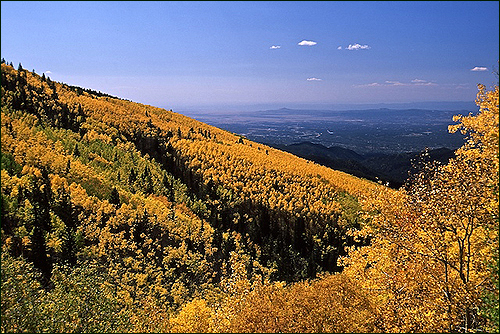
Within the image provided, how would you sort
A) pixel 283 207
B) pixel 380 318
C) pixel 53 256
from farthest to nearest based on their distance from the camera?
pixel 283 207
pixel 53 256
pixel 380 318

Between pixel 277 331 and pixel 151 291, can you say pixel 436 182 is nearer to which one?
pixel 277 331

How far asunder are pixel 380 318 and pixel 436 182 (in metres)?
8.61

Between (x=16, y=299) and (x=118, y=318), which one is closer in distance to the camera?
(x=16, y=299)

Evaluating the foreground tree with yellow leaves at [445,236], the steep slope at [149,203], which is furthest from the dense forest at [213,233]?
Answer: the steep slope at [149,203]

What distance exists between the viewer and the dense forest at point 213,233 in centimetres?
1658

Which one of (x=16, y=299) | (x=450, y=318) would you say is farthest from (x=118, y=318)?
(x=450, y=318)

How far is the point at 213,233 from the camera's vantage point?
190 feet

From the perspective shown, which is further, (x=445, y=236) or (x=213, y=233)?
(x=213, y=233)

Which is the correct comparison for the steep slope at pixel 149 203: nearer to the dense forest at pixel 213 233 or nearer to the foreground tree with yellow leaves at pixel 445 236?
the dense forest at pixel 213 233

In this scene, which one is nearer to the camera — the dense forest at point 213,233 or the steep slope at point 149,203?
the dense forest at point 213,233

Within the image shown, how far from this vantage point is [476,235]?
17578 millimetres

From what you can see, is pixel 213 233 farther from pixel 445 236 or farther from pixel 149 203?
pixel 445 236

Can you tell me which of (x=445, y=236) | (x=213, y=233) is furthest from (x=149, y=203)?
(x=445, y=236)

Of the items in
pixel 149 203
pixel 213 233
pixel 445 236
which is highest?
pixel 445 236
